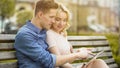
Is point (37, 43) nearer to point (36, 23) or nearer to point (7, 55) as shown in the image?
point (36, 23)

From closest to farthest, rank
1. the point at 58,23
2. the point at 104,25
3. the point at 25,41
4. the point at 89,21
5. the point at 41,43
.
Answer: the point at 25,41 → the point at 41,43 → the point at 58,23 → the point at 89,21 → the point at 104,25

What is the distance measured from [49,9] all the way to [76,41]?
4.67 feet

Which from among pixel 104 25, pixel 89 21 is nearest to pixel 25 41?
pixel 89 21

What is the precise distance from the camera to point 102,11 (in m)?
68.8

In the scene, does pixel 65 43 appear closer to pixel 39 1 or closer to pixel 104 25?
pixel 39 1

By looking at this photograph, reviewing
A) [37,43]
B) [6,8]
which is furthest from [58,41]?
[6,8]

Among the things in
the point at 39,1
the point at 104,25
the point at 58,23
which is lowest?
→ the point at 104,25

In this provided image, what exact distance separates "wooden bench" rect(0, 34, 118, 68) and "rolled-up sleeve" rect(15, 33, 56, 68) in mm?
123

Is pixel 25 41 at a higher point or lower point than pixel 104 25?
higher

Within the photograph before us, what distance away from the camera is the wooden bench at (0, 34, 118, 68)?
3.41 meters

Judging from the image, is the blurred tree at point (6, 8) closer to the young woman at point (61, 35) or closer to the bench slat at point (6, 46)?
the young woman at point (61, 35)

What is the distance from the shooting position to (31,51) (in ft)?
10.8

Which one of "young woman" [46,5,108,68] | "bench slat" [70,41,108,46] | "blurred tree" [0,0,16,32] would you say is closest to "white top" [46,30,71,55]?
"young woman" [46,5,108,68]

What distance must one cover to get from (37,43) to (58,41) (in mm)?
428
